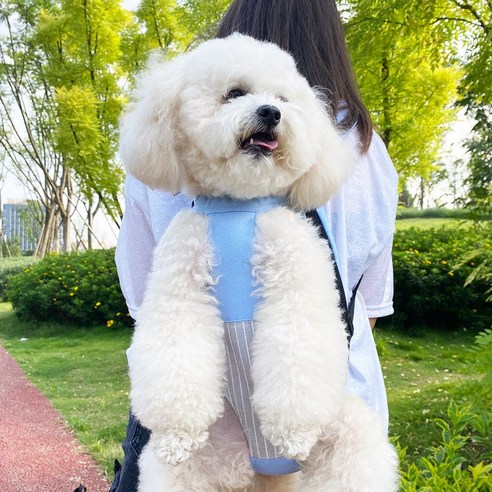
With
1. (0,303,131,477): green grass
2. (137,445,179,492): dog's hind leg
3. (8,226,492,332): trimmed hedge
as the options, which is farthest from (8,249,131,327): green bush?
(137,445,179,492): dog's hind leg

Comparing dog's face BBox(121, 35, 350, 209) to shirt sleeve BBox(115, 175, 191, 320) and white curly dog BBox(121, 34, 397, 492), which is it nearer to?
white curly dog BBox(121, 34, 397, 492)

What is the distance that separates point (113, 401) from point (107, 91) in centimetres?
791

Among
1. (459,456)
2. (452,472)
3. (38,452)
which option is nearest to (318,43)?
(452,472)

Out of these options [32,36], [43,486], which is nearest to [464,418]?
[43,486]

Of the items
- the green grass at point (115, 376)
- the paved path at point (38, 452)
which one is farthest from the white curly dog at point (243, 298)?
the paved path at point (38, 452)

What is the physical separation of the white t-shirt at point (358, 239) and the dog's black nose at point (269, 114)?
1.30 feet

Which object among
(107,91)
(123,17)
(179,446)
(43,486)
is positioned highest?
(123,17)

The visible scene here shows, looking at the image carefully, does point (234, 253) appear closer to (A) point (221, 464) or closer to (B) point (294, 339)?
(B) point (294, 339)

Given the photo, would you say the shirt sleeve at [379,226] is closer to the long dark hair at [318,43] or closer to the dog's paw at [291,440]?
the long dark hair at [318,43]

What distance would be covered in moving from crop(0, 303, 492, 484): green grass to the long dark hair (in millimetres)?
2019

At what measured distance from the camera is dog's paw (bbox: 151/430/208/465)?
3.95 feet

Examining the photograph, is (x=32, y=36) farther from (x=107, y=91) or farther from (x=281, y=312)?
(x=281, y=312)

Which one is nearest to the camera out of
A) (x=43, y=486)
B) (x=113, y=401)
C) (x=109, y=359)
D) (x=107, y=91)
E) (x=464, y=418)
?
(x=464, y=418)

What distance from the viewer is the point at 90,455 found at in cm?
502
